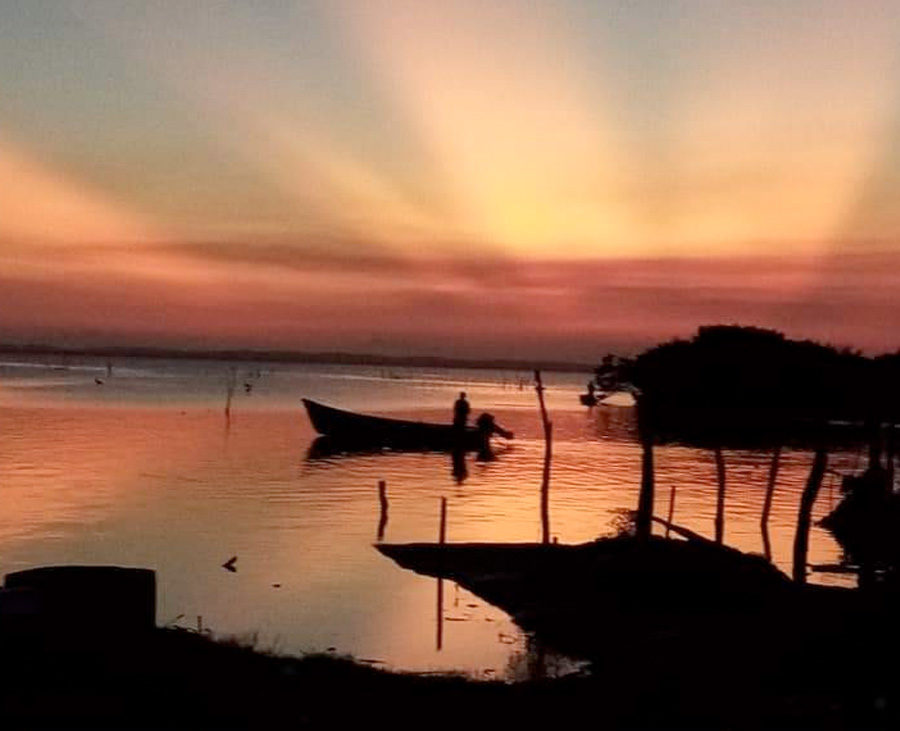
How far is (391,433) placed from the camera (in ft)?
227

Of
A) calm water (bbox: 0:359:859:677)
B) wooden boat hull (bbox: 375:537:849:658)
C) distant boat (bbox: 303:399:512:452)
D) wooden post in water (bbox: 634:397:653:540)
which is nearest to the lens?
wooden boat hull (bbox: 375:537:849:658)

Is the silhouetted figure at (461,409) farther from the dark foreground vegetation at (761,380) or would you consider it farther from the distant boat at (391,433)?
the dark foreground vegetation at (761,380)

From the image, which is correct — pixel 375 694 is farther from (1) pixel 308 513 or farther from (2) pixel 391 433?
(2) pixel 391 433

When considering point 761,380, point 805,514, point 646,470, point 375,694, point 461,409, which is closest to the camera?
point 375,694

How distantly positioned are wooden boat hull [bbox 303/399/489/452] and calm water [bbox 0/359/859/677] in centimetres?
144

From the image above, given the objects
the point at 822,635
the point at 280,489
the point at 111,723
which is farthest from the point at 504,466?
the point at 111,723

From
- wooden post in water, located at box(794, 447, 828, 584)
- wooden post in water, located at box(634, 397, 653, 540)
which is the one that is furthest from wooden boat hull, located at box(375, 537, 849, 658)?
wooden post in water, located at box(794, 447, 828, 584)

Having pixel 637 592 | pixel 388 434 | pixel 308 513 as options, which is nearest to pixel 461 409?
pixel 388 434

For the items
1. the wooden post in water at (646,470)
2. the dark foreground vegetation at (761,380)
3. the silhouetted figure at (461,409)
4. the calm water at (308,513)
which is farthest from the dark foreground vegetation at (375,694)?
the silhouetted figure at (461,409)

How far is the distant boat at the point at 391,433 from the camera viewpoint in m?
67.9

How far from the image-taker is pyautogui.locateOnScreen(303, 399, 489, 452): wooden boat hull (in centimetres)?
6794

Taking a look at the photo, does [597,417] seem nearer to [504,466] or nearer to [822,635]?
[504,466]

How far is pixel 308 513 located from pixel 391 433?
2982cm

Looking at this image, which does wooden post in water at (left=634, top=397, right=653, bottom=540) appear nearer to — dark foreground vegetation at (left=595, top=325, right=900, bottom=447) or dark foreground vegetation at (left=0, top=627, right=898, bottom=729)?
dark foreground vegetation at (left=595, top=325, right=900, bottom=447)
